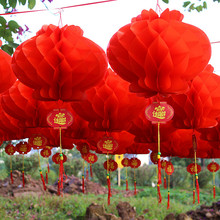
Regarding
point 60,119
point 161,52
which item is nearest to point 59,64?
point 60,119

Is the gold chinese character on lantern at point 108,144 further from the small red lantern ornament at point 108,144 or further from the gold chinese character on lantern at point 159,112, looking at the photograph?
the gold chinese character on lantern at point 159,112

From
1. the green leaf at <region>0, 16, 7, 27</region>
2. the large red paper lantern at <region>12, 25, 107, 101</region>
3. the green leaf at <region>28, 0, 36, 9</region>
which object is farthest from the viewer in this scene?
the green leaf at <region>0, 16, 7, 27</region>

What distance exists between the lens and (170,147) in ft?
10.3

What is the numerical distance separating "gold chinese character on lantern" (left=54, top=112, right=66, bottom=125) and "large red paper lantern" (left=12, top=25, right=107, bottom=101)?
192 mm

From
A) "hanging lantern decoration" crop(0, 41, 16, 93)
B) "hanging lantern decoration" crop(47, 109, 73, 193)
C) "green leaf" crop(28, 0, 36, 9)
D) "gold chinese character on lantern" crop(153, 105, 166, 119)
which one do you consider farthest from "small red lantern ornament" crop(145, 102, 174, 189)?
"green leaf" crop(28, 0, 36, 9)

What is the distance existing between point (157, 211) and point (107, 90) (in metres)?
5.54

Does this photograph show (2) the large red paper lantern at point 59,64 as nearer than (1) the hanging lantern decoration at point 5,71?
Yes

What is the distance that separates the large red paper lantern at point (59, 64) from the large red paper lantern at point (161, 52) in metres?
0.15

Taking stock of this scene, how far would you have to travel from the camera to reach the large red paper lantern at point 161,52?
152 cm

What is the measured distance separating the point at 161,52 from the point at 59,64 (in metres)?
0.52

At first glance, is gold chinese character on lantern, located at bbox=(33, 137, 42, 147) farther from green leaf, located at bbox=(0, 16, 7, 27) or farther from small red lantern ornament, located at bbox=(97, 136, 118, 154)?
green leaf, located at bbox=(0, 16, 7, 27)

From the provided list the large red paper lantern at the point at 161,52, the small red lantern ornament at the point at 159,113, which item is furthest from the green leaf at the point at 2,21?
the small red lantern ornament at the point at 159,113

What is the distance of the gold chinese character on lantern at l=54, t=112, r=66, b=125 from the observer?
1861mm

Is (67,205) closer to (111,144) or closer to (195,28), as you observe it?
(111,144)
